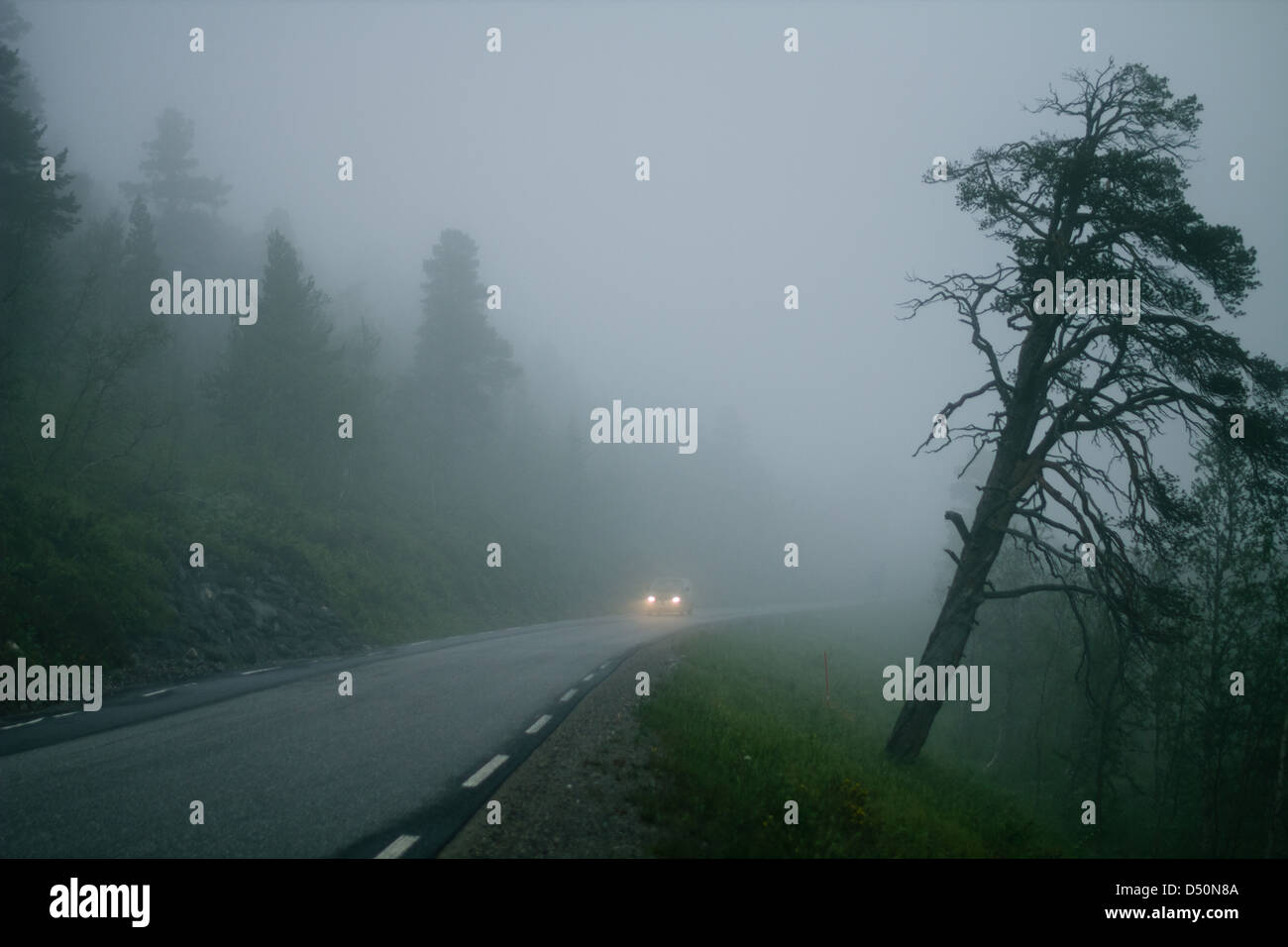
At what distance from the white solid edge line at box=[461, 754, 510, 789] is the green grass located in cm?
175

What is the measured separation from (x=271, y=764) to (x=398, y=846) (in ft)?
10.3

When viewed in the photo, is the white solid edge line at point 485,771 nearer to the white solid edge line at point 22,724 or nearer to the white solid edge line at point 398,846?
the white solid edge line at point 398,846

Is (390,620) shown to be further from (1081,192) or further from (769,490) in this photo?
(769,490)

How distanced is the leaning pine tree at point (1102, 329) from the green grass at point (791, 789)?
1652mm

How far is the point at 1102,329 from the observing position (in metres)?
10.2

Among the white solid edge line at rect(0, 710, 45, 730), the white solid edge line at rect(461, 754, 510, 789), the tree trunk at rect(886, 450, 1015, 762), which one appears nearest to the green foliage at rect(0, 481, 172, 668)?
the white solid edge line at rect(0, 710, 45, 730)

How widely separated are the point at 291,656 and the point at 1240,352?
2071 cm

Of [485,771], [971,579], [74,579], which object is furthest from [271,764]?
[971,579]

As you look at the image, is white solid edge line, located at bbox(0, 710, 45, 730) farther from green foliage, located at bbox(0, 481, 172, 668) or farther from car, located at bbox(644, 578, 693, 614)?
car, located at bbox(644, 578, 693, 614)

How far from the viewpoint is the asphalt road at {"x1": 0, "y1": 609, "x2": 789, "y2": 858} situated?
527cm

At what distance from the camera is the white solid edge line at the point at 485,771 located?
6895 mm
